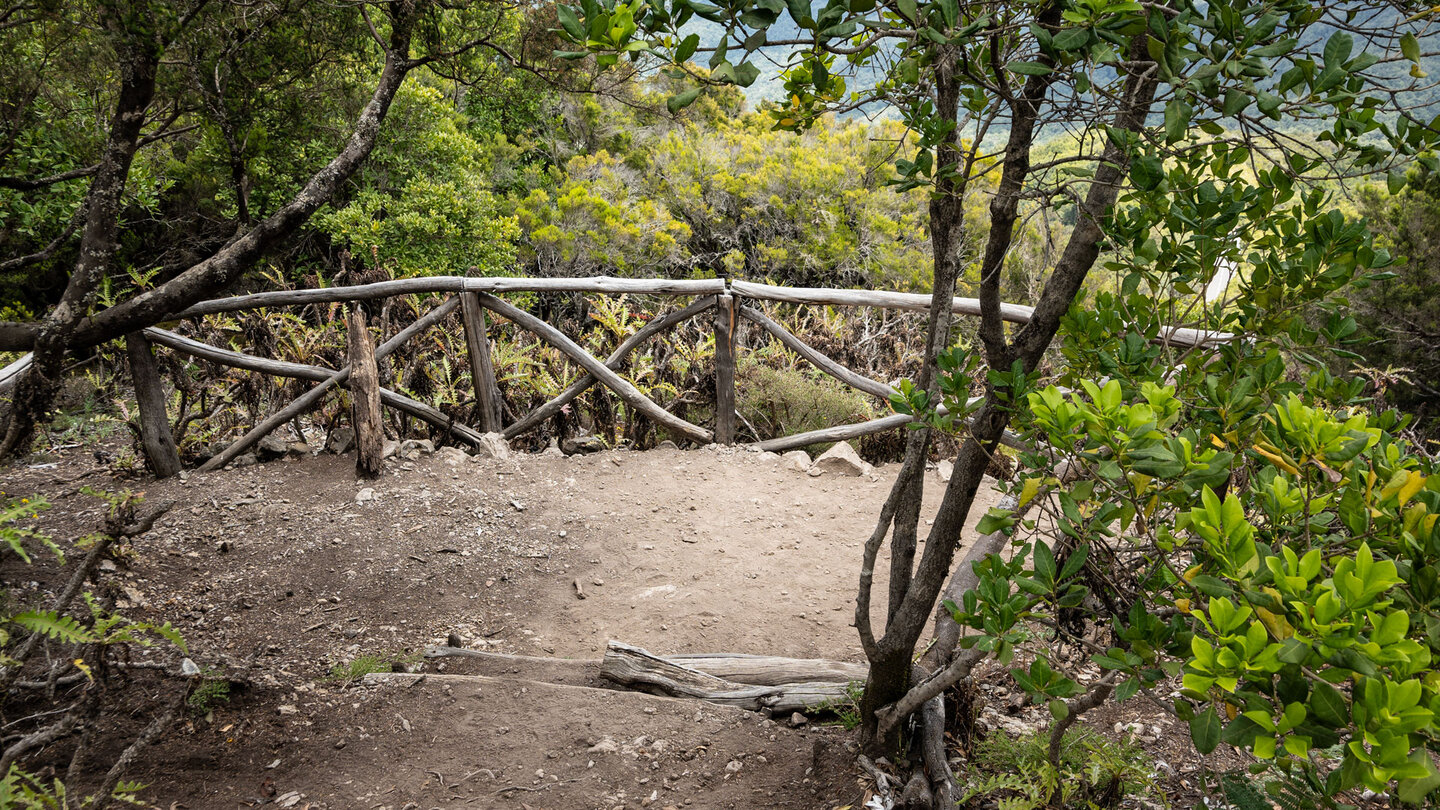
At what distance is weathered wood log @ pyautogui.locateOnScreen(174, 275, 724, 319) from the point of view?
4.60 metres

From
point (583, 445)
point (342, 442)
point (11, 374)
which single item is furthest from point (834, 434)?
point (11, 374)

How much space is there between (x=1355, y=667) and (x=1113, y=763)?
4.16 feet

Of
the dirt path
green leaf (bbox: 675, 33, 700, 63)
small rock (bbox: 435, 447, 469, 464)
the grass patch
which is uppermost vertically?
green leaf (bbox: 675, 33, 700, 63)

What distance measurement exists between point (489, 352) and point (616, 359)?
781mm

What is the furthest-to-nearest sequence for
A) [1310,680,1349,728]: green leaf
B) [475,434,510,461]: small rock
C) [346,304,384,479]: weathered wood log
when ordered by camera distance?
[475,434,510,461]: small rock
[346,304,384,479]: weathered wood log
[1310,680,1349,728]: green leaf

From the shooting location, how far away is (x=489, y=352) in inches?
193

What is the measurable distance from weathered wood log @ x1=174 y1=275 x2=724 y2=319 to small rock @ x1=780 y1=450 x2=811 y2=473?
110cm

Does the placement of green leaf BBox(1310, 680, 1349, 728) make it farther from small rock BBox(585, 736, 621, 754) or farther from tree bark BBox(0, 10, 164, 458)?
tree bark BBox(0, 10, 164, 458)

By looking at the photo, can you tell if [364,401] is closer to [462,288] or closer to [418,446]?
[418,446]

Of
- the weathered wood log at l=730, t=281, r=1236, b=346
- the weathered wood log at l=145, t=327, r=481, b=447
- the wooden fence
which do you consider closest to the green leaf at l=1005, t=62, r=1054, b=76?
the weathered wood log at l=730, t=281, r=1236, b=346

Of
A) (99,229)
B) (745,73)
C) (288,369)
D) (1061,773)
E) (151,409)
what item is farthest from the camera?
(288,369)

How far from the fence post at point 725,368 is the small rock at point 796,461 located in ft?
1.41

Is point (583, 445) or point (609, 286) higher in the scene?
point (609, 286)

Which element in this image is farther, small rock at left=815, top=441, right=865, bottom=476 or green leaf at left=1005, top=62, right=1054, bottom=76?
small rock at left=815, top=441, right=865, bottom=476
